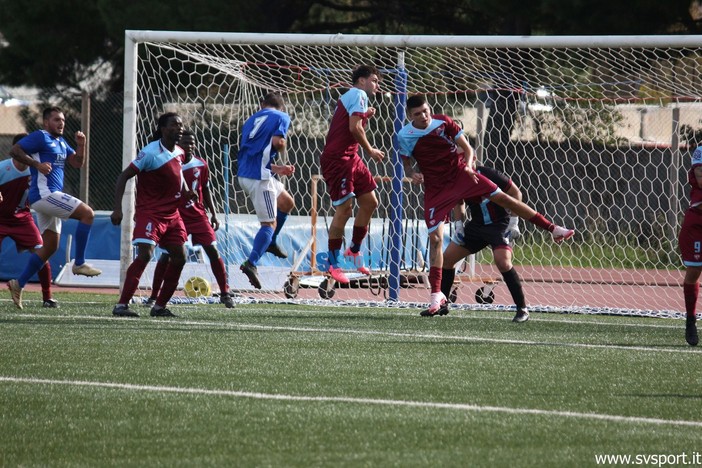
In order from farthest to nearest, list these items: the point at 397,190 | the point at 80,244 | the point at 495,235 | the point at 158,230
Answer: the point at 397,190 < the point at 80,244 < the point at 495,235 < the point at 158,230

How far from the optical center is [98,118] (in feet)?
68.1

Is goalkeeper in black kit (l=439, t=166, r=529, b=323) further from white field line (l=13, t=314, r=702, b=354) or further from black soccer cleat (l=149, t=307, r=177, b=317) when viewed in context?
black soccer cleat (l=149, t=307, r=177, b=317)

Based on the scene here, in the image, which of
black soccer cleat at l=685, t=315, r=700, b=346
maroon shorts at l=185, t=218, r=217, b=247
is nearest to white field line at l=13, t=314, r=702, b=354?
black soccer cleat at l=685, t=315, r=700, b=346

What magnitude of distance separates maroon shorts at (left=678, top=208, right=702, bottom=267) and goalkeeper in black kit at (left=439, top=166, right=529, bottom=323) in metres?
2.23

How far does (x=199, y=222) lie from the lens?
10.8m

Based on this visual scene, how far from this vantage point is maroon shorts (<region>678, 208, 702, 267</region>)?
8195mm

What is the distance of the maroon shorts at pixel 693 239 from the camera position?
820 cm

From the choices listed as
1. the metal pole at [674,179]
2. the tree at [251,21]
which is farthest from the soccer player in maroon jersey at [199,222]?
the tree at [251,21]

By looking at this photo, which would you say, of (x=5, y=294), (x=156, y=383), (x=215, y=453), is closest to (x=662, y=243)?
(x=5, y=294)

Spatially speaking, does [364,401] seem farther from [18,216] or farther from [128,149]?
[128,149]

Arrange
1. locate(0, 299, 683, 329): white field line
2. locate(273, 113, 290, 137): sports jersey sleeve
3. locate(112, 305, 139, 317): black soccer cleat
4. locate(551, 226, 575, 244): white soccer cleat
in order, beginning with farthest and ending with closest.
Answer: locate(273, 113, 290, 137): sports jersey sleeve, locate(0, 299, 683, 329): white field line, locate(112, 305, 139, 317): black soccer cleat, locate(551, 226, 575, 244): white soccer cleat

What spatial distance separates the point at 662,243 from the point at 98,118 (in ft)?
35.8

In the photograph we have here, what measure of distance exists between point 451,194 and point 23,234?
13.7 ft

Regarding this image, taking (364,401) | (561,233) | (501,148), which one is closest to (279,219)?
(561,233)
